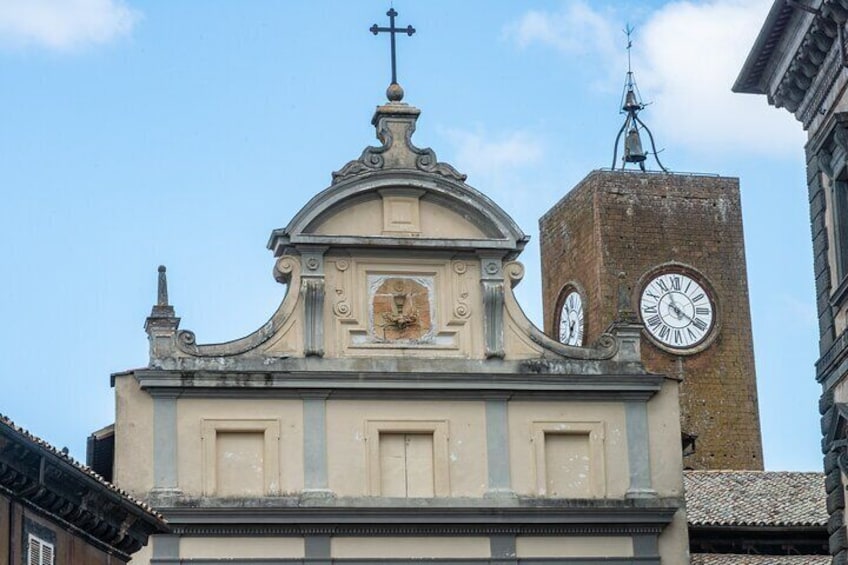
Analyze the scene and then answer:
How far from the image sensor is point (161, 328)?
153 ft

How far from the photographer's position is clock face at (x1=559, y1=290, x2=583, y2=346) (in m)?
66.8

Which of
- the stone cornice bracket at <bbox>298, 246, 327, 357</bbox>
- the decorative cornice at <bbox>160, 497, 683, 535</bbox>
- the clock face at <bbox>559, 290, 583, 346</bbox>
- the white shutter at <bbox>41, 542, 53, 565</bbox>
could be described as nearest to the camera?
the white shutter at <bbox>41, 542, 53, 565</bbox>

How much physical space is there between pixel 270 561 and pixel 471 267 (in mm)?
6539

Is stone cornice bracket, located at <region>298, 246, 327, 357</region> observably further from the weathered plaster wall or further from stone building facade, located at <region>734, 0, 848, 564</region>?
stone building facade, located at <region>734, 0, 848, 564</region>

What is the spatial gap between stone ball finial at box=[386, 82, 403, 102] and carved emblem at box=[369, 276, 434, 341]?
3743 millimetres

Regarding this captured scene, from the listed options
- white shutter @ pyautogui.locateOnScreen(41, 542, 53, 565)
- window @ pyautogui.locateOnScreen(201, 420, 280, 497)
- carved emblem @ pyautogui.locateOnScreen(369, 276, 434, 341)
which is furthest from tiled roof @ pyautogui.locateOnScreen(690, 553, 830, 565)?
white shutter @ pyautogui.locateOnScreen(41, 542, 53, 565)

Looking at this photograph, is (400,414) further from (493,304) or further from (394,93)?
(394,93)

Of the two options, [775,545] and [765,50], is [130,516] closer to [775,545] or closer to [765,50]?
[765,50]

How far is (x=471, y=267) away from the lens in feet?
158

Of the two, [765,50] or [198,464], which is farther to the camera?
[198,464]

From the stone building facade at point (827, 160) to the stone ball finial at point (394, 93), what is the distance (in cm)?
1034

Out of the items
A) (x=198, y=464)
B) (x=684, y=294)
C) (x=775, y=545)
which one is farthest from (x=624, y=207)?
(x=198, y=464)

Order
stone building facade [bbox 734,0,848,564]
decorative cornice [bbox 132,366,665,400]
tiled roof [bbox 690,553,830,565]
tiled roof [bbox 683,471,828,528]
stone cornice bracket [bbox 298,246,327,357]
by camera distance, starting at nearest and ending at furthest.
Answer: stone building facade [bbox 734,0,848,564]
decorative cornice [bbox 132,366,665,400]
stone cornice bracket [bbox 298,246,327,357]
tiled roof [bbox 690,553,830,565]
tiled roof [bbox 683,471,828,528]

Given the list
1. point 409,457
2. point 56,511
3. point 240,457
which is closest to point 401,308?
point 409,457
